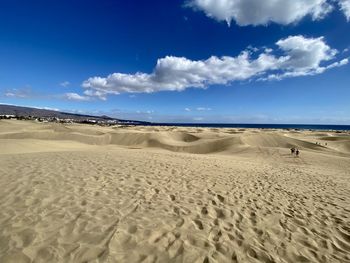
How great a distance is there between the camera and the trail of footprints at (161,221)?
4.33m

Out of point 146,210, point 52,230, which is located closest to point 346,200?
point 146,210

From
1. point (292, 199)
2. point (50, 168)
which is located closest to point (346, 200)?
point (292, 199)

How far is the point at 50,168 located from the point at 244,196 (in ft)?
26.0

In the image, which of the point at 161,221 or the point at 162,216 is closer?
the point at 161,221

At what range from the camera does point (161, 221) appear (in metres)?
5.53

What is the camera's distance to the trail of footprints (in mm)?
4328

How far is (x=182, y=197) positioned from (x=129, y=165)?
4895 millimetres

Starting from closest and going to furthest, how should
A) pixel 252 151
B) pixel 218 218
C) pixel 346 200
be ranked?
pixel 218 218 < pixel 346 200 < pixel 252 151

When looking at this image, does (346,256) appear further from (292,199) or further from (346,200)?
(346,200)

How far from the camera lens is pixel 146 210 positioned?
20.1 feet

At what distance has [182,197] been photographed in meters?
7.30

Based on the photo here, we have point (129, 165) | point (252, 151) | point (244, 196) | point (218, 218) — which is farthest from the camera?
point (252, 151)

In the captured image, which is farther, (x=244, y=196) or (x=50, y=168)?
(x=50, y=168)

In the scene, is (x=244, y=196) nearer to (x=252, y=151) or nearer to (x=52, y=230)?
(x=52, y=230)
